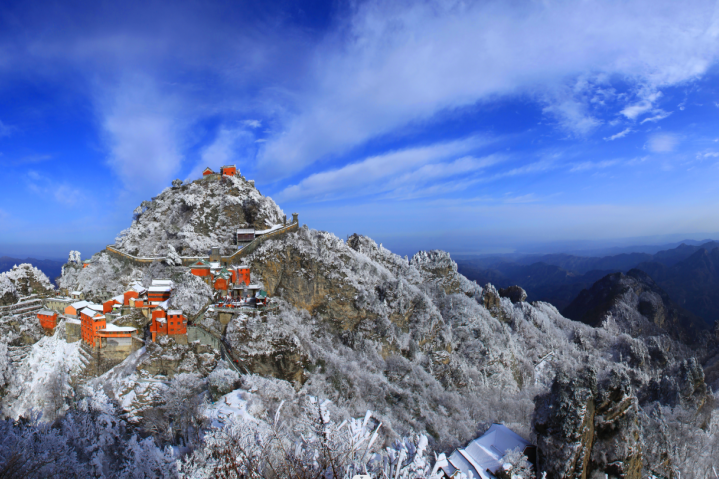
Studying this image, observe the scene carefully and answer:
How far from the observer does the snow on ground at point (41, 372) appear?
44750 mm

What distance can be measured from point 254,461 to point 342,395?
1206 inches

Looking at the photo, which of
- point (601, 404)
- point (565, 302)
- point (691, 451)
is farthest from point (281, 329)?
point (565, 302)

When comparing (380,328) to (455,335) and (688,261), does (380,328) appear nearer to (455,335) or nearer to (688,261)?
(455,335)

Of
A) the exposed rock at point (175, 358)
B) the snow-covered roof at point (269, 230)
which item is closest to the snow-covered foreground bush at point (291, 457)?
the exposed rock at point (175, 358)

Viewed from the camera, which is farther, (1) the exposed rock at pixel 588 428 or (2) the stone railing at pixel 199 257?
(2) the stone railing at pixel 199 257

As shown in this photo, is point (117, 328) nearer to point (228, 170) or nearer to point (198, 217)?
point (198, 217)

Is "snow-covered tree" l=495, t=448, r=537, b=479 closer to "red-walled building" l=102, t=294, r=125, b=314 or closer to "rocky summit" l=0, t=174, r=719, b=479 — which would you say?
"rocky summit" l=0, t=174, r=719, b=479

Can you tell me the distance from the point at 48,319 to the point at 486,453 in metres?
61.2

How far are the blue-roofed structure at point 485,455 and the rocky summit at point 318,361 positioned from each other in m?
1.55

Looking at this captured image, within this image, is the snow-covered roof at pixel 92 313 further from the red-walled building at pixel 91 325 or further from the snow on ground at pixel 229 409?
the snow on ground at pixel 229 409

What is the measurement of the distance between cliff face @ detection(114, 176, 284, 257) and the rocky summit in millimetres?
392

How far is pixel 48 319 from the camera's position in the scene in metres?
52.3

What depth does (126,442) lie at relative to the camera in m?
33.3

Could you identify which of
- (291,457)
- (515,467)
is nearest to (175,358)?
(291,457)
